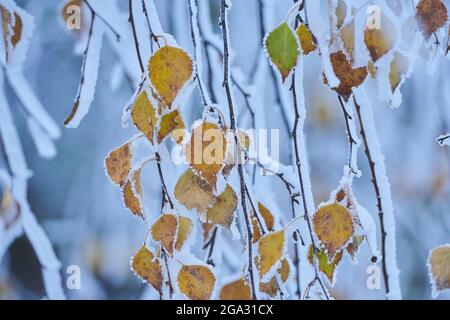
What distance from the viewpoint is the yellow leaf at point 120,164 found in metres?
0.89

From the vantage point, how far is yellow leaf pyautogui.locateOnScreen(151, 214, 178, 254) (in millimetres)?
890

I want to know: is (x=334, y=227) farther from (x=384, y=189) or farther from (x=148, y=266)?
(x=148, y=266)

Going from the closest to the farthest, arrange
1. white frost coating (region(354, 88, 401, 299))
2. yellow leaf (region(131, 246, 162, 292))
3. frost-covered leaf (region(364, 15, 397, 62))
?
1. frost-covered leaf (region(364, 15, 397, 62))
2. yellow leaf (region(131, 246, 162, 292))
3. white frost coating (region(354, 88, 401, 299))

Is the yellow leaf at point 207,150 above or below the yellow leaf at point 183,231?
A: above

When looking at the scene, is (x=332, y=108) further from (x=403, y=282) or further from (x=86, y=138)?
(x=86, y=138)

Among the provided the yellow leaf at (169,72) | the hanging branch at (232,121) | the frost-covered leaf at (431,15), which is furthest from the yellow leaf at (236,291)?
the frost-covered leaf at (431,15)

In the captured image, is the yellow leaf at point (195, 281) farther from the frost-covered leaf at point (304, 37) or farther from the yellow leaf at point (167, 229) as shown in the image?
the frost-covered leaf at point (304, 37)

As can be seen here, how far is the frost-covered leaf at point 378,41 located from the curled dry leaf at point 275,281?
39 cm

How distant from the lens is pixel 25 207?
1089 millimetres

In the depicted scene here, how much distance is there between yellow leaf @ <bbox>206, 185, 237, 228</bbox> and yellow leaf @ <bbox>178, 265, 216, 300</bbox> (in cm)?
9

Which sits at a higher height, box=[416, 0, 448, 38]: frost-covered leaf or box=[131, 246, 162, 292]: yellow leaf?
box=[416, 0, 448, 38]: frost-covered leaf

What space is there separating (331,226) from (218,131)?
9.3 inches

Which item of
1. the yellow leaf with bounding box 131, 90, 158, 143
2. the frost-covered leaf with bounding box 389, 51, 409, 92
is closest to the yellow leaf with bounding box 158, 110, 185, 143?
the yellow leaf with bounding box 131, 90, 158, 143

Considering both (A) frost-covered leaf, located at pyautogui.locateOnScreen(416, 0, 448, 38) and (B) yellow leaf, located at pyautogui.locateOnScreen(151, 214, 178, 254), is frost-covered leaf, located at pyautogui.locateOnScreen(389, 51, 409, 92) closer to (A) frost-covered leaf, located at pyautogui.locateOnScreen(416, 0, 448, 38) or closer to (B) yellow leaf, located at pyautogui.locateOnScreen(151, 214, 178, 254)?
(A) frost-covered leaf, located at pyautogui.locateOnScreen(416, 0, 448, 38)
